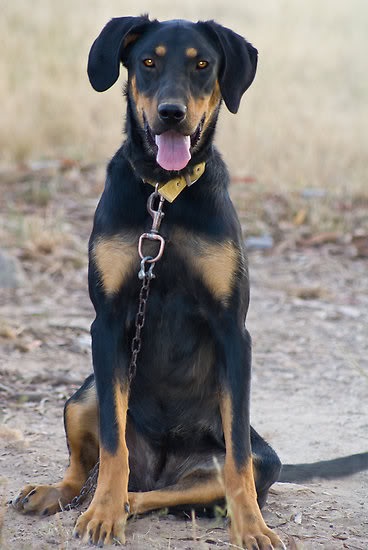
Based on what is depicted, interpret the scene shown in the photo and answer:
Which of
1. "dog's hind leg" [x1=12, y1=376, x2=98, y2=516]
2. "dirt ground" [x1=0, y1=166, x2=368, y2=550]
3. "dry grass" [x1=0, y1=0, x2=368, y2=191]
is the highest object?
"dry grass" [x1=0, y1=0, x2=368, y2=191]

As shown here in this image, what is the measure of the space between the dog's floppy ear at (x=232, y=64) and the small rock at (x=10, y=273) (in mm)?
4058

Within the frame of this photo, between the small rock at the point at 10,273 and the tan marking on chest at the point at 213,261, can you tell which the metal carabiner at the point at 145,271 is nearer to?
the tan marking on chest at the point at 213,261

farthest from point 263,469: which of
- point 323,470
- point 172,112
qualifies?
point 172,112

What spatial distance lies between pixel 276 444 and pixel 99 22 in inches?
609

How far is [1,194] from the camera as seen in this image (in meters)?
9.69

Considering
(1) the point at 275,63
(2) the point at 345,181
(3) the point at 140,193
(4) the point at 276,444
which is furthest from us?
(1) the point at 275,63

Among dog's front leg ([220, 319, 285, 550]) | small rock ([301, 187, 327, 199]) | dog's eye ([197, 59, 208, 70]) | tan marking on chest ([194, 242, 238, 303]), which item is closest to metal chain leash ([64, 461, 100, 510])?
dog's front leg ([220, 319, 285, 550])

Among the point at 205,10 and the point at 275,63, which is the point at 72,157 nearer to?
the point at 275,63

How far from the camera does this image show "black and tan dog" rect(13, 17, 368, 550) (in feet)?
10.8

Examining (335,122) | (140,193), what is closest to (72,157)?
(335,122)

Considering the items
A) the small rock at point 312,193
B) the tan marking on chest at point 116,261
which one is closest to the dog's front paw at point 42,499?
the tan marking on chest at point 116,261

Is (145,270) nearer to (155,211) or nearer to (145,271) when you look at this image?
(145,271)

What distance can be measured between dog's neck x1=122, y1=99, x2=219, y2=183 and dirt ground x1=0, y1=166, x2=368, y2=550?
951 mm

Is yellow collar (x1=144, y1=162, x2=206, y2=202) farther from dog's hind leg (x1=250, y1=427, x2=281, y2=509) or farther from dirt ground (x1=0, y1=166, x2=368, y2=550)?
dog's hind leg (x1=250, y1=427, x2=281, y2=509)
